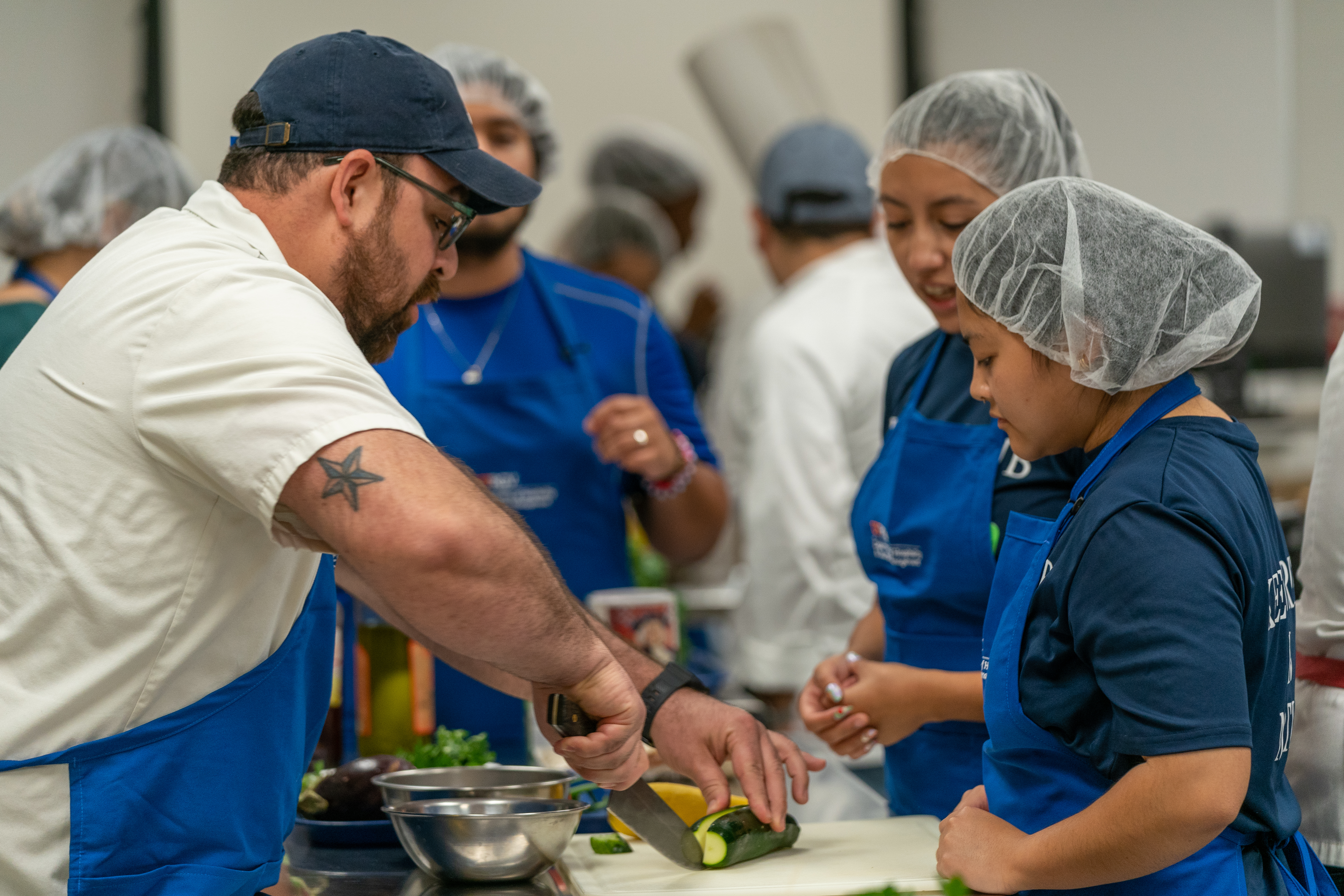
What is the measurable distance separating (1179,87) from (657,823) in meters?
5.27

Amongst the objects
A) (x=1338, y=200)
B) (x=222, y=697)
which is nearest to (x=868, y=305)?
(x=222, y=697)

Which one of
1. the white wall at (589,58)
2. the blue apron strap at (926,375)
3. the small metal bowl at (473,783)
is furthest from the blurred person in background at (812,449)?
the white wall at (589,58)

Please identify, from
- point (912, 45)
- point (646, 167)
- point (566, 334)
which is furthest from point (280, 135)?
point (912, 45)

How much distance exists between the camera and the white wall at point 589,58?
508 centimetres

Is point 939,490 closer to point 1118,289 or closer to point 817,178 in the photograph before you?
point 1118,289

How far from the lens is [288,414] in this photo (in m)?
1.06

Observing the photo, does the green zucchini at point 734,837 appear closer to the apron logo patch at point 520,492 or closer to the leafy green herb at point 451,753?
the leafy green herb at point 451,753

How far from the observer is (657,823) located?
139cm

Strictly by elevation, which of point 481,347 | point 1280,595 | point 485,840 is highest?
point 1280,595

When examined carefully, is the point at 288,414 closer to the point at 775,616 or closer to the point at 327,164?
the point at 327,164

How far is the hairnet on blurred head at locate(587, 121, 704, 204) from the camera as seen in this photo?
4980 millimetres

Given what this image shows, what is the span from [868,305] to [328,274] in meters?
1.94

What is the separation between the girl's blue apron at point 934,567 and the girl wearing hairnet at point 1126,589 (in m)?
0.25

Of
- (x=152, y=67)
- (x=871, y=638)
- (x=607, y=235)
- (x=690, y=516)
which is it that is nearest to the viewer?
(x=871, y=638)
